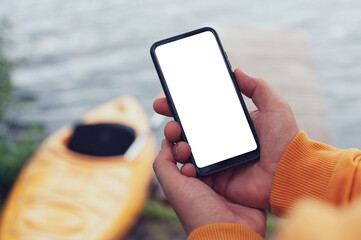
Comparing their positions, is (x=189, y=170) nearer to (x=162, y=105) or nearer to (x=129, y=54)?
(x=162, y=105)

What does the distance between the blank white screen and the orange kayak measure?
1135 mm

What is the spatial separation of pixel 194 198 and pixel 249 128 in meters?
0.24

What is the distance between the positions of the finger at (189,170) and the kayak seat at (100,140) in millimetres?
1285

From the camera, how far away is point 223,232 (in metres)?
0.81

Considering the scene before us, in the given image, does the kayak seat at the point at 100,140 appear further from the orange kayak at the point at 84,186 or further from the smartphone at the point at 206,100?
the smartphone at the point at 206,100

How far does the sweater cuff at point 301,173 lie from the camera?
907 millimetres

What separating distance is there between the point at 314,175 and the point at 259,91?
0.23 m

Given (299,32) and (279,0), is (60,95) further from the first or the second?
(279,0)

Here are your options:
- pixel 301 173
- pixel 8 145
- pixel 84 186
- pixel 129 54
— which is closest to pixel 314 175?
pixel 301 173

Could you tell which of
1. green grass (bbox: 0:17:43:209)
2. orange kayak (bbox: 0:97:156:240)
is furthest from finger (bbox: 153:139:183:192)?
green grass (bbox: 0:17:43:209)

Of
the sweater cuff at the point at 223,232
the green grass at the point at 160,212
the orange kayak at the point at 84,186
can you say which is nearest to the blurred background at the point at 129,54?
the green grass at the point at 160,212

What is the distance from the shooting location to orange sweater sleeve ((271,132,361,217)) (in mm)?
860

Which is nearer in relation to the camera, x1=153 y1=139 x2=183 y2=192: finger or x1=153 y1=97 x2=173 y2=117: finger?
x1=153 y1=139 x2=183 y2=192: finger

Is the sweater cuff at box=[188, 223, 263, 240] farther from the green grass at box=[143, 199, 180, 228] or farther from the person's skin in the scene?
the green grass at box=[143, 199, 180, 228]
